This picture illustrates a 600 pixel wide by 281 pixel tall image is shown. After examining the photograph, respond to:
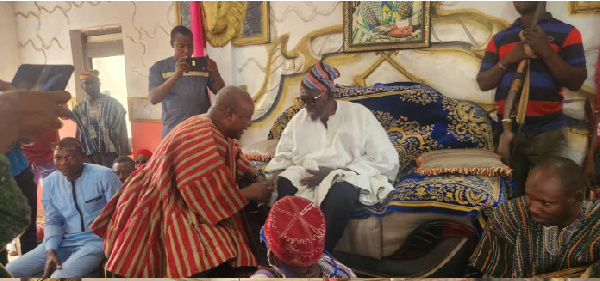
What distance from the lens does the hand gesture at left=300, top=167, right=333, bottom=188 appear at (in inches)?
54.2

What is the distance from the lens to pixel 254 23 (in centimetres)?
146

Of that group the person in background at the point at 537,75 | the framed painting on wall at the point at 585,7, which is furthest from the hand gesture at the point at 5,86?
the framed painting on wall at the point at 585,7

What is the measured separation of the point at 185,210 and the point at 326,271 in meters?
0.49

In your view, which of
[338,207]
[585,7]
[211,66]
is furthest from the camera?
[211,66]

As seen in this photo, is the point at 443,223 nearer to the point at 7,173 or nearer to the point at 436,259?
the point at 436,259

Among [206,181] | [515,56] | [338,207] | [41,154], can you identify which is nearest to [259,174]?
[206,181]

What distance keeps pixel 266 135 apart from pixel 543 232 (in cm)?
89

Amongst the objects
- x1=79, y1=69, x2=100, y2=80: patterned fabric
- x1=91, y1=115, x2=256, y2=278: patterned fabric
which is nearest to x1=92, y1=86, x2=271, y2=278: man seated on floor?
x1=91, y1=115, x2=256, y2=278: patterned fabric

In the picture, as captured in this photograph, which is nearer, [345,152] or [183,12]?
[345,152]

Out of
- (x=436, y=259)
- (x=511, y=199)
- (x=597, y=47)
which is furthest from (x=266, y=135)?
(x=597, y=47)

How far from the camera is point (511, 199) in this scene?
1.29 meters

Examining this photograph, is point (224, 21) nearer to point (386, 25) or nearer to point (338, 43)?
point (338, 43)

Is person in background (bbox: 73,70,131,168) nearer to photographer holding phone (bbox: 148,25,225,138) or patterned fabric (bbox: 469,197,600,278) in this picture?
photographer holding phone (bbox: 148,25,225,138)

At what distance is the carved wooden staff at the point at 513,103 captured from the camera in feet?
4.30
